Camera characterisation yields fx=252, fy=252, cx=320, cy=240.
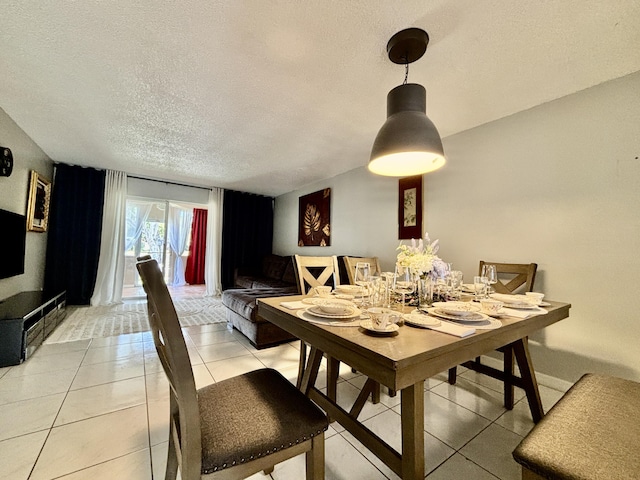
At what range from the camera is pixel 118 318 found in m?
3.57

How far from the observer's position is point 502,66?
171 centimetres

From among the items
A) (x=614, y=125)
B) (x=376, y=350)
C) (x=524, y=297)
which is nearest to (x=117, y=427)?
(x=376, y=350)

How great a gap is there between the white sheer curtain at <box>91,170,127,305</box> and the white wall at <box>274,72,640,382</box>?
5.16 meters

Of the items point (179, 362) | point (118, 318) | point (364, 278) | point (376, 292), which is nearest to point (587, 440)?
point (376, 292)

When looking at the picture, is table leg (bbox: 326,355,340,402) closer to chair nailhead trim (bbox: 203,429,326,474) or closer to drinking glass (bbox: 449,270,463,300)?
chair nailhead trim (bbox: 203,429,326,474)

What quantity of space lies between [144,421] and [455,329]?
184 cm

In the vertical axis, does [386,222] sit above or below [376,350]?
above

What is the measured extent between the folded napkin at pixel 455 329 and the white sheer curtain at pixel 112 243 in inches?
206

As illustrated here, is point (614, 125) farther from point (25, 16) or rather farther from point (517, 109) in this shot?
point (25, 16)

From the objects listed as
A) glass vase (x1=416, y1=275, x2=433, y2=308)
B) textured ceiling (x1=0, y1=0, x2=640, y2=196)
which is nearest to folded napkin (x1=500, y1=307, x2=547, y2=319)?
glass vase (x1=416, y1=275, x2=433, y2=308)

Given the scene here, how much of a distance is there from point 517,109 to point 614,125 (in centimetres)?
65

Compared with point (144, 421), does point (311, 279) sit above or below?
above

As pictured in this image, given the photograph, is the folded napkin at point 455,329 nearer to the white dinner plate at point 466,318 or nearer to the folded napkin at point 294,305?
the white dinner plate at point 466,318

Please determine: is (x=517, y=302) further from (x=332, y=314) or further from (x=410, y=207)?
(x=410, y=207)
